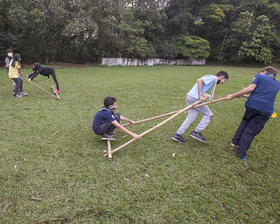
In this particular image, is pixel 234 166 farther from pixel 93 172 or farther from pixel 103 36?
pixel 103 36

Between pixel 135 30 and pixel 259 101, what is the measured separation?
22.2 m

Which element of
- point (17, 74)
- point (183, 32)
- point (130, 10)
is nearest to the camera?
point (17, 74)

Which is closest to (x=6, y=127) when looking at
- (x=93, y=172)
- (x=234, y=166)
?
(x=93, y=172)

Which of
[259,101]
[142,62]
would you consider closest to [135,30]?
[142,62]

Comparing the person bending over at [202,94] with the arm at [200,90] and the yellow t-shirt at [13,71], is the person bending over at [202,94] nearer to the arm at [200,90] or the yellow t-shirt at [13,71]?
the arm at [200,90]

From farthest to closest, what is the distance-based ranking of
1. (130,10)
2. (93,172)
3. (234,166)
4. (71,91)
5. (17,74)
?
1. (130,10)
2. (71,91)
3. (17,74)
4. (234,166)
5. (93,172)

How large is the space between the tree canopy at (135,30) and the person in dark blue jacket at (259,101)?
643 inches

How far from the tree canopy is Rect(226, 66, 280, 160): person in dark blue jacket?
1632cm


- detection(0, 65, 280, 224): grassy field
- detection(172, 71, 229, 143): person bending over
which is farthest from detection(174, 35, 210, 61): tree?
detection(172, 71, 229, 143): person bending over

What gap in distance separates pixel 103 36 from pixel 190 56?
14.9 m

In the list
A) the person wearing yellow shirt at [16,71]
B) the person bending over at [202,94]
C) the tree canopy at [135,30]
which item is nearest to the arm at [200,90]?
the person bending over at [202,94]

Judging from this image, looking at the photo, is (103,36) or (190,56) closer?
(103,36)

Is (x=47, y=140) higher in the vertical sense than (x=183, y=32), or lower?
lower

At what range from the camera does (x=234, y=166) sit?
346 cm
